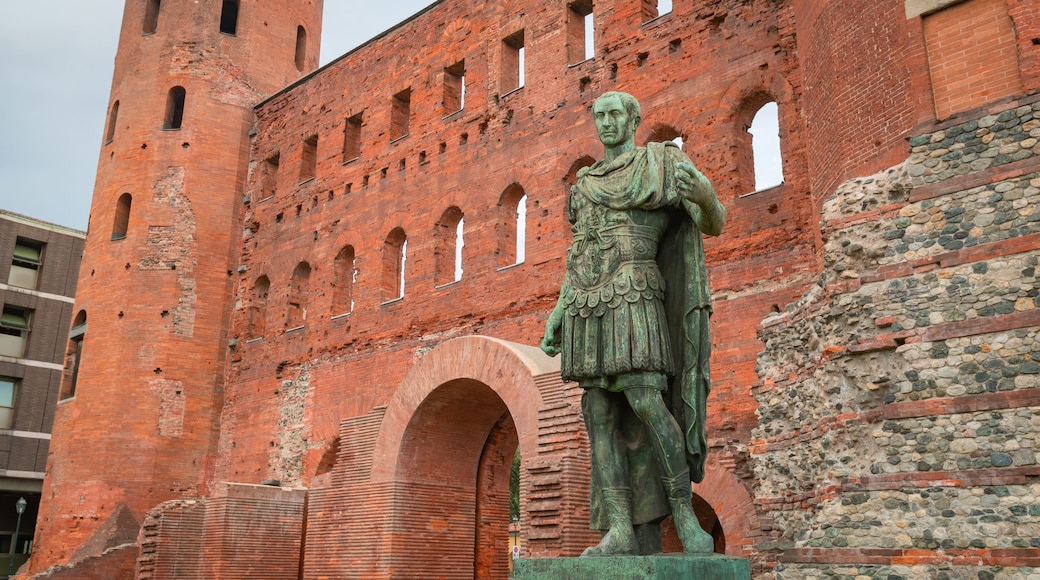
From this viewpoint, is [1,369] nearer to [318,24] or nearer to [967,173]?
A: [318,24]

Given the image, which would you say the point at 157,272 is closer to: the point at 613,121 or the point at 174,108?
the point at 174,108

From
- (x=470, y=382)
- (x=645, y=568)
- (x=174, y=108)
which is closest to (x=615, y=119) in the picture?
(x=645, y=568)

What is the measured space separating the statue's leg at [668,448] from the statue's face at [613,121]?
131 cm

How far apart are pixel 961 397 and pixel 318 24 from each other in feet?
65.6

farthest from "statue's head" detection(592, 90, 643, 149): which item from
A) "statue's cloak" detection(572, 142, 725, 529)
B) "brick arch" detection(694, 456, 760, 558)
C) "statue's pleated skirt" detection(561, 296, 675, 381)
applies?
"brick arch" detection(694, 456, 760, 558)

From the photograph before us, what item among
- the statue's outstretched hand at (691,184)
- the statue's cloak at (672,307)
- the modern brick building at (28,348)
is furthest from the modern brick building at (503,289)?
the modern brick building at (28,348)

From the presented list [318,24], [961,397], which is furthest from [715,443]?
[318,24]

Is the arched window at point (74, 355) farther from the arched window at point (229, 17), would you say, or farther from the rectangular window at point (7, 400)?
the rectangular window at point (7, 400)

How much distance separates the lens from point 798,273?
1118 centimetres

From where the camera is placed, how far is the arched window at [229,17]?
22406mm

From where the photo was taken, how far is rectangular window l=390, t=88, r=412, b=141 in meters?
18.0

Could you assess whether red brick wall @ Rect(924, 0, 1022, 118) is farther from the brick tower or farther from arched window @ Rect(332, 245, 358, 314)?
the brick tower

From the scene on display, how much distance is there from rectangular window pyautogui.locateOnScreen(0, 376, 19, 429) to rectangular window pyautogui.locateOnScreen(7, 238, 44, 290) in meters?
3.19

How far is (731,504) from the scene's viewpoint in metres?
10.7
